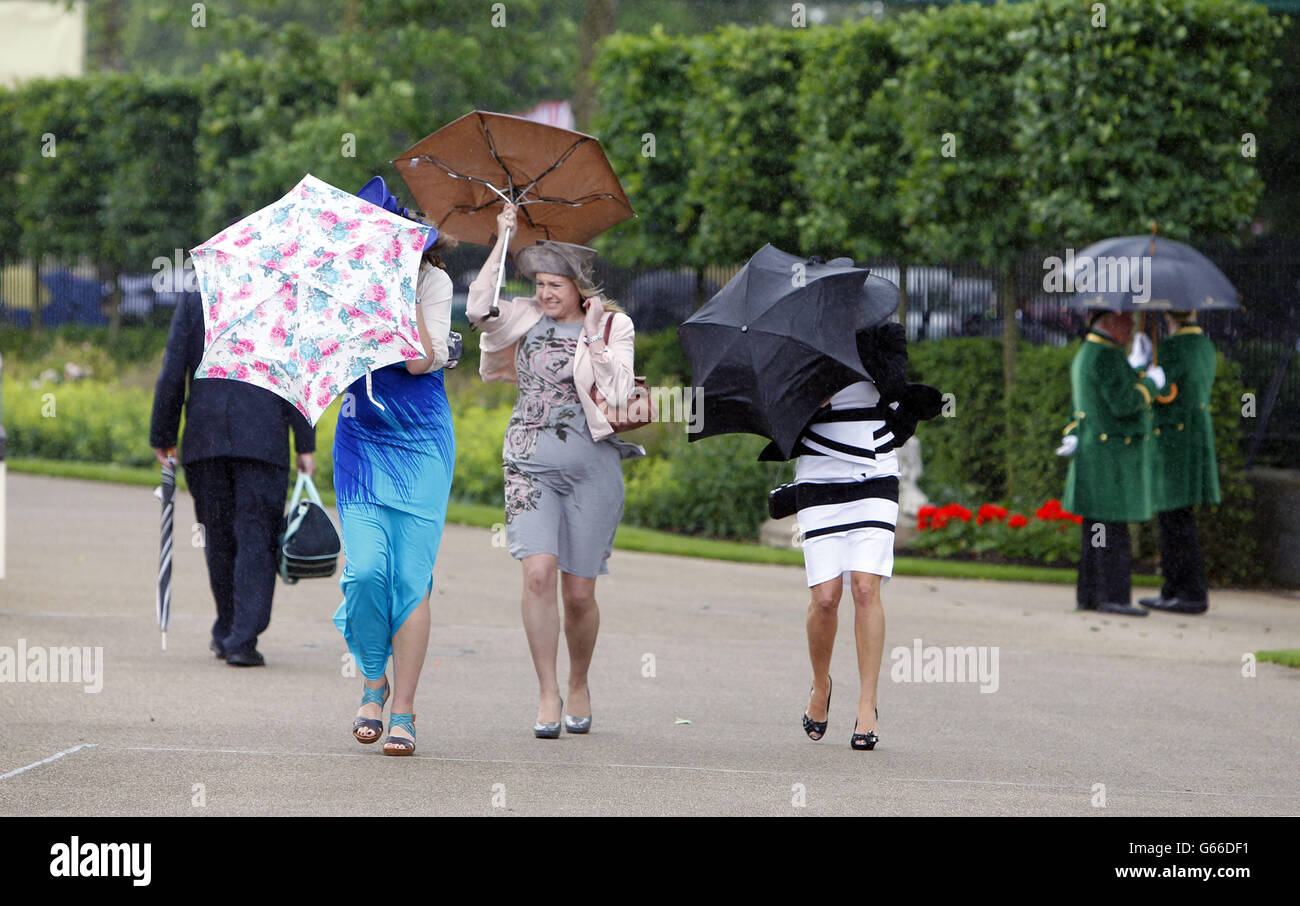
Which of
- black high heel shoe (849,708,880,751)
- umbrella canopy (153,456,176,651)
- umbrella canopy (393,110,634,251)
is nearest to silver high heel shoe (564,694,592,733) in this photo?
black high heel shoe (849,708,880,751)

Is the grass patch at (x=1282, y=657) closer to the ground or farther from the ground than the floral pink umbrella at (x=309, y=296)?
closer to the ground

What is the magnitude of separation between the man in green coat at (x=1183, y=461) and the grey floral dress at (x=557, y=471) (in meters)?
5.35

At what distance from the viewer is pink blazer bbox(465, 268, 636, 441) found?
249 inches

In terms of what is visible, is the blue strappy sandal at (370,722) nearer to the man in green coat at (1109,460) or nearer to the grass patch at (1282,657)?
the grass patch at (1282,657)

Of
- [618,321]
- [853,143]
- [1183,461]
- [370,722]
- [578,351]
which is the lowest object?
[370,722]

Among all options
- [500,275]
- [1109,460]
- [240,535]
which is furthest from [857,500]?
[1109,460]

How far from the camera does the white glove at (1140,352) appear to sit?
10.7 m

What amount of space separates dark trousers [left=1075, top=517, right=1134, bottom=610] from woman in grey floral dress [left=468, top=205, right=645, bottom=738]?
15.9ft

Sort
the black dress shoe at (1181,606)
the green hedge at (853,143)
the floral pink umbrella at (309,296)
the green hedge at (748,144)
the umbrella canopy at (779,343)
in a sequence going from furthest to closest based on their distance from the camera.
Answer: the green hedge at (748,144)
the green hedge at (853,143)
the black dress shoe at (1181,606)
the umbrella canopy at (779,343)
the floral pink umbrella at (309,296)

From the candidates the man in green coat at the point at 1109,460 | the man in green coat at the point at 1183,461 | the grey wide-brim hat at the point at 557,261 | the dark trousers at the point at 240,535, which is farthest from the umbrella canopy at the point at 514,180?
the man in green coat at the point at 1183,461

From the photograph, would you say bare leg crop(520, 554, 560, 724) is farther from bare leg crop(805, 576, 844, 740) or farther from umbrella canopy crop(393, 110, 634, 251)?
umbrella canopy crop(393, 110, 634, 251)

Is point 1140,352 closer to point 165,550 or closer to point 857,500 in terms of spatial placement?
point 857,500

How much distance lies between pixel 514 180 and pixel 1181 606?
5.90 meters

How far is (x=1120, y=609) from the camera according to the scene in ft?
34.0
